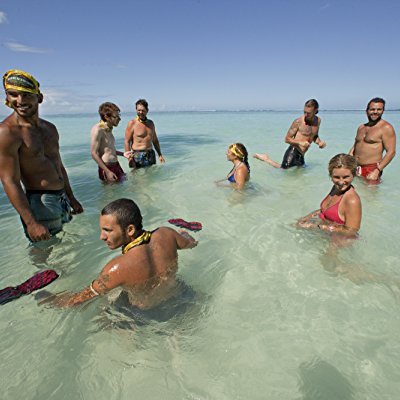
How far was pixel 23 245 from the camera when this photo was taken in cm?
392

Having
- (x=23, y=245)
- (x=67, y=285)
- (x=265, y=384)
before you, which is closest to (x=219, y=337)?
(x=265, y=384)

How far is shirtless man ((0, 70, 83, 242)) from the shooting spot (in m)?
2.36

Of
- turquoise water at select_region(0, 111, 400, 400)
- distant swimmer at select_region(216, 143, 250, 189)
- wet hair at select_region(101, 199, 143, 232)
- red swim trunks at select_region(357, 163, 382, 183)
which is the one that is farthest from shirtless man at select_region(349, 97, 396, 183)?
wet hair at select_region(101, 199, 143, 232)

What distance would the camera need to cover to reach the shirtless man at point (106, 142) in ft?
16.5

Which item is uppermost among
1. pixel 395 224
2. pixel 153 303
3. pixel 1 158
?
pixel 1 158

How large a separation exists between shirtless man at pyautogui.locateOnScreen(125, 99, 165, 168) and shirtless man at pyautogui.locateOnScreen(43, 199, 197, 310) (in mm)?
4900

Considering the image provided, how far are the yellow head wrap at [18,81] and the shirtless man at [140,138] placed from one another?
4.20 metres

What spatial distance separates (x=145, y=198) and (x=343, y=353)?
4.42m

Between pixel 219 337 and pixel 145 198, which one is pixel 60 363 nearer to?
pixel 219 337

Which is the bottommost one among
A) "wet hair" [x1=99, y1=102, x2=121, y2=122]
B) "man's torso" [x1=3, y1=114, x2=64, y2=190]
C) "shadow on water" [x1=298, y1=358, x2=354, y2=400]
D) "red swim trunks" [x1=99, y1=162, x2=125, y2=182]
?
"shadow on water" [x1=298, y1=358, x2=354, y2=400]

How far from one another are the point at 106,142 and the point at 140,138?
1660 millimetres

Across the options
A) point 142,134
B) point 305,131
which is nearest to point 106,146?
point 142,134

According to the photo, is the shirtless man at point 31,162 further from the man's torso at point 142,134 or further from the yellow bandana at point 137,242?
the man's torso at point 142,134

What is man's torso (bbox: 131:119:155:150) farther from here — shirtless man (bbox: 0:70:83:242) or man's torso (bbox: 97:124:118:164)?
shirtless man (bbox: 0:70:83:242)
